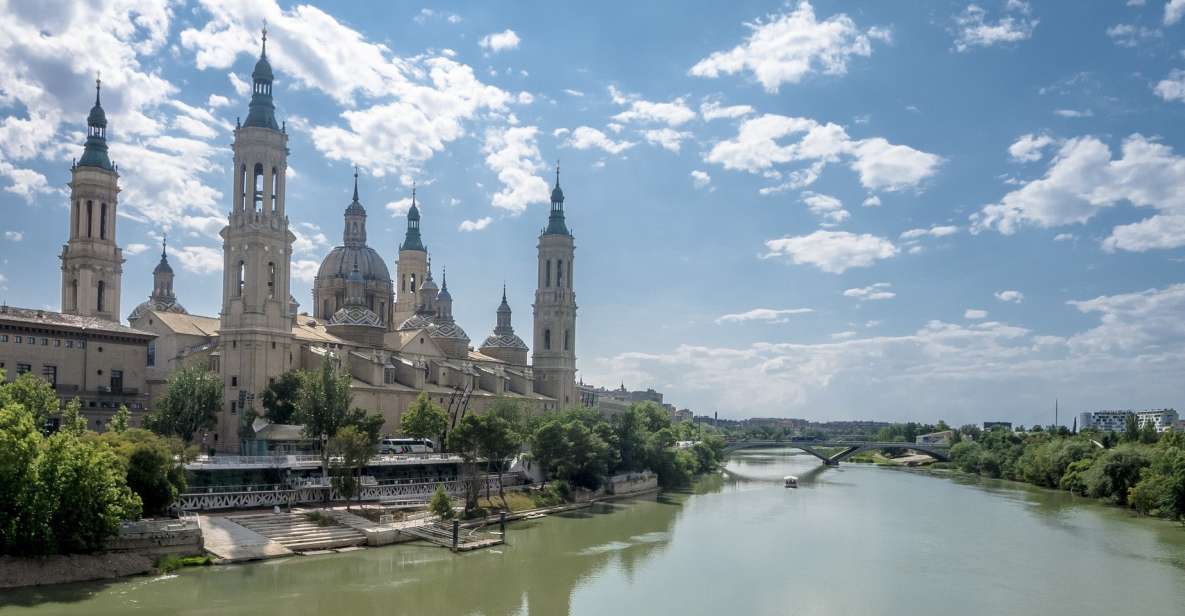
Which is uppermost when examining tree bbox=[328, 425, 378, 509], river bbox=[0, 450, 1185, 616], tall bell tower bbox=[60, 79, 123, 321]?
tall bell tower bbox=[60, 79, 123, 321]

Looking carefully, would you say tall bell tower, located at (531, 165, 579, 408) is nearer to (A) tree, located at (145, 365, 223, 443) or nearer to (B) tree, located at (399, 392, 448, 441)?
(B) tree, located at (399, 392, 448, 441)

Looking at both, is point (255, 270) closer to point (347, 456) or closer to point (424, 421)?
point (424, 421)

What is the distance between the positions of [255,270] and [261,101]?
8931 mm

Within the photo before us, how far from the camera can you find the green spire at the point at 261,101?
1826 inches

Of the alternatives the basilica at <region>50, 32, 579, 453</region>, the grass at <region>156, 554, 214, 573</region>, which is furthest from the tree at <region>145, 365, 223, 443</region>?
the grass at <region>156, 554, 214, 573</region>

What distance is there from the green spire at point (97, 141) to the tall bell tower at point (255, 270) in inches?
486

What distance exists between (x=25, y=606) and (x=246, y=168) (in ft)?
91.1

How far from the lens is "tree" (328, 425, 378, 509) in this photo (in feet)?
116

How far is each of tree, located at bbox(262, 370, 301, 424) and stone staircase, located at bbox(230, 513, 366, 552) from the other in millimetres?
10557

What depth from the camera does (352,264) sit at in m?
66.8

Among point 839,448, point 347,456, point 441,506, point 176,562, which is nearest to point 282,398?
point 347,456

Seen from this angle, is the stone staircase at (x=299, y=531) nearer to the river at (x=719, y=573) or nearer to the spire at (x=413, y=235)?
the river at (x=719, y=573)

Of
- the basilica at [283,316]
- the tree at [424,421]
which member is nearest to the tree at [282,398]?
the basilica at [283,316]

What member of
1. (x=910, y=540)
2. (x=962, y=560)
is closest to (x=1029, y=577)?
(x=962, y=560)
